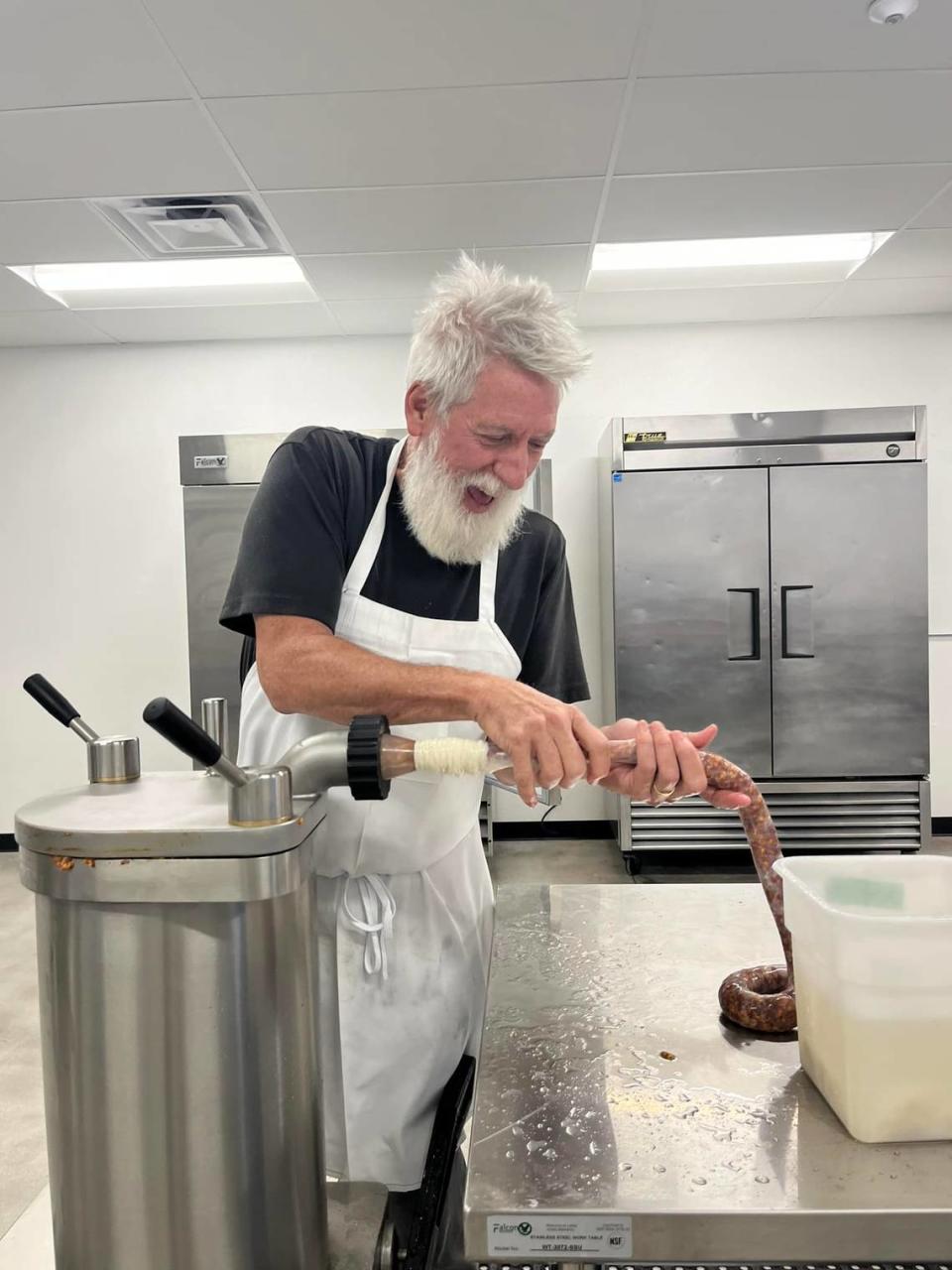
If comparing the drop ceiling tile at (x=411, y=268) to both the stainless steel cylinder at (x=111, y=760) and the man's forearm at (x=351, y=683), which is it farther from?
the stainless steel cylinder at (x=111, y=760)

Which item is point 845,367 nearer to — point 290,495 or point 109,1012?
point 290,495

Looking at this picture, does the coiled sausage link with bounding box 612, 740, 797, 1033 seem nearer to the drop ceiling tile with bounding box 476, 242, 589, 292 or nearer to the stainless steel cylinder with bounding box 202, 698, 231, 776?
the stainless steel cylinder with bounding box 202, 698, 231, 776

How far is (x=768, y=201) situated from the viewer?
3.12 metres

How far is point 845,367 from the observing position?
14.5ft

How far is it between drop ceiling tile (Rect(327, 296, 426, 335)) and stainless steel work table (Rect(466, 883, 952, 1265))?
3343 mm

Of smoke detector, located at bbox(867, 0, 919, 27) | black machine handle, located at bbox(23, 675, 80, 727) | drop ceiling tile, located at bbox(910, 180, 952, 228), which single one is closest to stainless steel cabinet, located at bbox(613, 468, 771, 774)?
drop ceiling tile, located at bbox(910, 180, 952, 228)

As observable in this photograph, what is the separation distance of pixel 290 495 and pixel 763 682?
10.3 ft

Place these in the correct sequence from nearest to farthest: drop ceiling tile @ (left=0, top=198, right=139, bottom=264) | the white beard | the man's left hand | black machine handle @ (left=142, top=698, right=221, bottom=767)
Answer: black machine handle @ (left=142, top=698, right=221, bottom=767) → the man's left hand → the white beard → drop ceiling tile @ (left=0, top=198, right=139, bottom=264)

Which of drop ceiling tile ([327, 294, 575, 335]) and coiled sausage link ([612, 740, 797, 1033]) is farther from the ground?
drop ceiling tile ([327, 294, 575, 335])

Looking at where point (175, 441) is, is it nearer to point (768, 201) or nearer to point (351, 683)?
point (768, 201)

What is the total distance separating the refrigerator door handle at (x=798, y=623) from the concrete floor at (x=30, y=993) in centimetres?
106

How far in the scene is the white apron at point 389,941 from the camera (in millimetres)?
1238

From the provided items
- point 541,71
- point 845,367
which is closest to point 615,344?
point 845,367

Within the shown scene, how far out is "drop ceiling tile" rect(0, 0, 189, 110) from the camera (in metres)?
2.04
